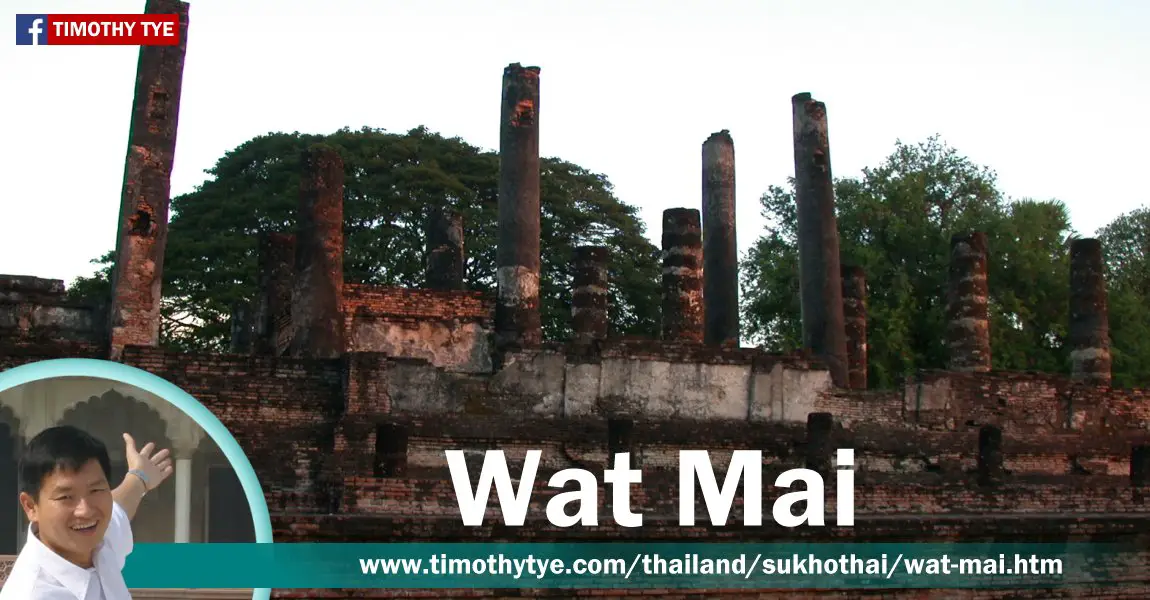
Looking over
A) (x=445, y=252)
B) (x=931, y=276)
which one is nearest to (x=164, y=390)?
(x=445, y=252)

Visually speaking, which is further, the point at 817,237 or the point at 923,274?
the point at 923,274

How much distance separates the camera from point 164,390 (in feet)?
12.8

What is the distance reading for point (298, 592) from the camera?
30.5 feet

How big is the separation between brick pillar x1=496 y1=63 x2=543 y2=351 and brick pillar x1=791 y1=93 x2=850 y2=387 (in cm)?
455

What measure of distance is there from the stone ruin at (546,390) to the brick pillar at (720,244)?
67 cm

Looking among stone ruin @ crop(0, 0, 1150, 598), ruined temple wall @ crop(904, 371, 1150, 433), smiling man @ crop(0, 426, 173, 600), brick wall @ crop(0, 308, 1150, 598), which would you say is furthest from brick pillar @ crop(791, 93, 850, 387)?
smiling man @ crop(0, 426, 173, 600)

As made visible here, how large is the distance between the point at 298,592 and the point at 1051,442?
1314 cm

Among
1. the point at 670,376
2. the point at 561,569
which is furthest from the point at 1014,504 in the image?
the point at 561,569

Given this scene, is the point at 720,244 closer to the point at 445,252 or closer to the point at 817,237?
the point at 817,237

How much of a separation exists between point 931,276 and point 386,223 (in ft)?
40.1

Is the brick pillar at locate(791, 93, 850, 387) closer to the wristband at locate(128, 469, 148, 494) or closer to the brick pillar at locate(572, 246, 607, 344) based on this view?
the brick pillar at locate(572, 246, 607, 344)

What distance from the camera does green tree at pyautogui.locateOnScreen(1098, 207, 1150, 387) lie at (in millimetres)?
27531

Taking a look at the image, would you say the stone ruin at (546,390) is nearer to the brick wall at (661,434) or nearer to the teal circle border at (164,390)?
the brick wall at (661,434)

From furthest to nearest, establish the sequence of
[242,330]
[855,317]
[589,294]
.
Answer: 1. [855,317]
2. [242,330]
3. [589,294]
